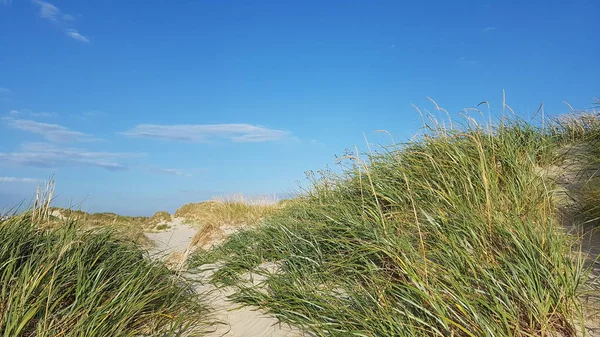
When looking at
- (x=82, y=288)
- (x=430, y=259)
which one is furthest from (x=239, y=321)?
(x=430, y=259)

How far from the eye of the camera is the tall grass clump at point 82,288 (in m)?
2.59

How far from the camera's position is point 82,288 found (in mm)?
2842

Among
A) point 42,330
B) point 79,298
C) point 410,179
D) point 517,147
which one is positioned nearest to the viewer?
point 42,330

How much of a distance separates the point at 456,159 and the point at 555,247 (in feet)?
5.93

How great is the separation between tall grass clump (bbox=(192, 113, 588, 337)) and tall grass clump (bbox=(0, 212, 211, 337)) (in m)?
0.88

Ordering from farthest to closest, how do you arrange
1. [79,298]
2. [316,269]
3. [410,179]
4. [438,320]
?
[410,179] < [316,269] < [79,298] < [438,320]

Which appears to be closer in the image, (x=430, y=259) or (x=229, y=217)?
(x=430, y=259)

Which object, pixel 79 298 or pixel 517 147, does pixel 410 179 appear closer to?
pixel 517 147

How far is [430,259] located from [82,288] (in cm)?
264

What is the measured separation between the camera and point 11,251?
115 inches

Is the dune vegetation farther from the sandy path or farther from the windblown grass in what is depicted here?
the windblown grass

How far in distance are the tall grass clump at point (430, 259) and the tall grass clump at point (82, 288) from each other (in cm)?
88

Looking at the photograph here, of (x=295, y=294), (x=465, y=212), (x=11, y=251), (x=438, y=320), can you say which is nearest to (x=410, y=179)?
(x=465, y=212)

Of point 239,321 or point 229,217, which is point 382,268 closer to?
point 239,321
